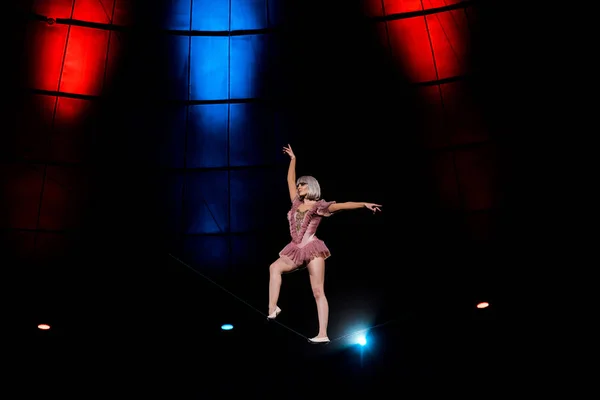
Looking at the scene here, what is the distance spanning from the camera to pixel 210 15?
44.8 feet

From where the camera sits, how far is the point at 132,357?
13.4 m

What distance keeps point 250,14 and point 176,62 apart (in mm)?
1926

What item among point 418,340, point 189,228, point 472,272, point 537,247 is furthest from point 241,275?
point 537,247

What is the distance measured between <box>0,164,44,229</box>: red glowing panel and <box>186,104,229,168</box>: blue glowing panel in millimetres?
3180

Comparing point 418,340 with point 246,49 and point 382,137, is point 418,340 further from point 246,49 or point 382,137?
point 246,49

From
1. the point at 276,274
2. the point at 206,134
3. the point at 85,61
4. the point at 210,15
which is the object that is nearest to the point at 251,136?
the point at 206,134

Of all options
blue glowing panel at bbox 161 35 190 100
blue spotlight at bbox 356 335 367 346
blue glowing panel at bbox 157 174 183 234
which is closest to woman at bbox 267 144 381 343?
blue spotlight at bbox 356 335 367 346

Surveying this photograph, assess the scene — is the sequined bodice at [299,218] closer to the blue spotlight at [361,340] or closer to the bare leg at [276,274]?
the bare leg at [276,274]

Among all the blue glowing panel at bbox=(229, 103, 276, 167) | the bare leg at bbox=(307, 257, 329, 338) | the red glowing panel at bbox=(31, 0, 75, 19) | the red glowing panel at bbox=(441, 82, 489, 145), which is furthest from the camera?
the blue glowing panel at bbox=(229, 103, 276, 167)

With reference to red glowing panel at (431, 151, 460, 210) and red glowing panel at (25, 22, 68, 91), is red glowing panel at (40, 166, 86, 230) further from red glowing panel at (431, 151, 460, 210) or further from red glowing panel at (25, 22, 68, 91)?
red glowing panel at (431, 151, 460, 210)

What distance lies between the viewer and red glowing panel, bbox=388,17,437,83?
43.3 ft

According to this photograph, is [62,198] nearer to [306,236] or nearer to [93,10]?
[93,10]

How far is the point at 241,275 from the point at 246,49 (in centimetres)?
498

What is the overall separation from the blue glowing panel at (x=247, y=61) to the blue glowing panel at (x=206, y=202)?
1.97 meters
